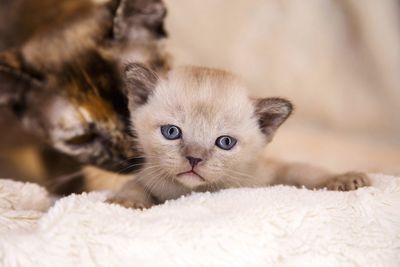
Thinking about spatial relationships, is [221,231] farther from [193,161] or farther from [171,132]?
[171,132]

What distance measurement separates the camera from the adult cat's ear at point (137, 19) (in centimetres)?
172

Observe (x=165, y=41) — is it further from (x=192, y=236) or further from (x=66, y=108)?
(x=192, y=236)

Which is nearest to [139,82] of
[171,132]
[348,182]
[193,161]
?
[171,132]

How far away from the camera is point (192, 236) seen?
0.96 meters

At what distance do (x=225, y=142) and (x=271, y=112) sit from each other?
0.16 metres

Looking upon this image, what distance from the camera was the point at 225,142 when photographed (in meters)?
1.25

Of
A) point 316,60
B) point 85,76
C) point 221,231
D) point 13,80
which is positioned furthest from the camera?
point 316,60

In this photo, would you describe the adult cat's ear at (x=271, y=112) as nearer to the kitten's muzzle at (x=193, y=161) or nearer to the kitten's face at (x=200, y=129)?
the kitten's face at (x=200, y=129)

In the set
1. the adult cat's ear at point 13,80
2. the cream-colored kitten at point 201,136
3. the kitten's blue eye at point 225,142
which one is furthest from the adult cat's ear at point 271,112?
the adult cat's ear at point 13,80

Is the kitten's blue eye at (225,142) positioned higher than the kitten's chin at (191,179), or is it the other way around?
the kitten's blue eye at (225,142)

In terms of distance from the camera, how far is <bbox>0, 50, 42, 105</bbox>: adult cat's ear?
178cm

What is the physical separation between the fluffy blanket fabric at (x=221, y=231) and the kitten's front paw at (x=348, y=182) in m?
0.08

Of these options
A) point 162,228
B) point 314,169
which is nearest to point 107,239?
point 162,228

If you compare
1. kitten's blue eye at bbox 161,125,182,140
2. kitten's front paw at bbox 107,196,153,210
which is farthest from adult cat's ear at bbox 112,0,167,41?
kitten's front paw at bbox 107,196,153,210
